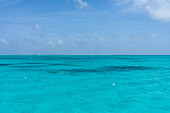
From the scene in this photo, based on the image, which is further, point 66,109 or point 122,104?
point 122,104

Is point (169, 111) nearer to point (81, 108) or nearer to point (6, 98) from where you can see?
point (81, 108)

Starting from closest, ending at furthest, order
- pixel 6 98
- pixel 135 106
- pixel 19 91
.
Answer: pixel 135 106
pixel 6 98
pixel 19 91

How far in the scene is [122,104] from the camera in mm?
13836

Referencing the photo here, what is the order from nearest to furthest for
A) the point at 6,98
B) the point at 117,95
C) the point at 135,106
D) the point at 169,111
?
the point at 169,111 < the point at 135,106 < the point at 6,98 < the point at 117,95

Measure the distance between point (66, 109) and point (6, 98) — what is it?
276 inches

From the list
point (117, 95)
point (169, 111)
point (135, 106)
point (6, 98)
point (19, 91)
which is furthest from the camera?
point (19, 91)

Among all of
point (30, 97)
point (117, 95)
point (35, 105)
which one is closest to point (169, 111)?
point (117, 95)

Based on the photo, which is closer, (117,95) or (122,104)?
(122,104)

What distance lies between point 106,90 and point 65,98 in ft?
18.2

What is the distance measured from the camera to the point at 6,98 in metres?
15.4

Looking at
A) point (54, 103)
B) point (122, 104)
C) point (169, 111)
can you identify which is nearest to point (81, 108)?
point (54, 103)

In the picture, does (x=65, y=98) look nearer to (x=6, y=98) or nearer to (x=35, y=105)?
(x=35, y=105)

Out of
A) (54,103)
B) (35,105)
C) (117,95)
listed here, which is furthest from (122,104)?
(35,105)

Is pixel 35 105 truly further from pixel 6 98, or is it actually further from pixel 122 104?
pixel 122 104
